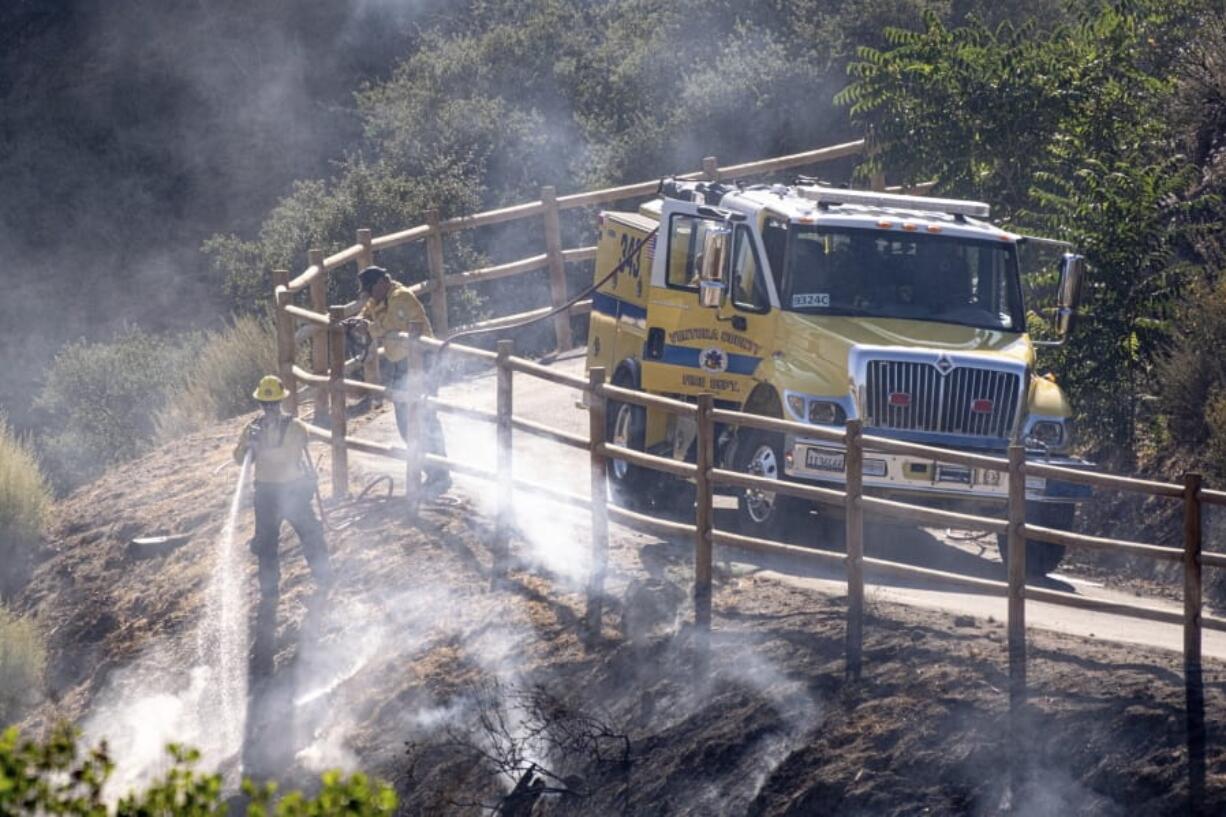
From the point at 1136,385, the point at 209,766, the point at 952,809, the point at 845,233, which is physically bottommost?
the point at 209,766

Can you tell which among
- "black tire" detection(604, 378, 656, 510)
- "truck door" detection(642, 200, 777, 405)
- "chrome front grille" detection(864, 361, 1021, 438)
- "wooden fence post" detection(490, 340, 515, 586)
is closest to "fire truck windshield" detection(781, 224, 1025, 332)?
"truck door" detection(642, 200, 777, 405)

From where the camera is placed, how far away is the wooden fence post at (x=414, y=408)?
39.0ft

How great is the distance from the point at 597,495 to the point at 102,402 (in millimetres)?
12037

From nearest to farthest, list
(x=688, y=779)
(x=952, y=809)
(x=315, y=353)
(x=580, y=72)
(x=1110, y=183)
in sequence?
→ (x=952, y=809) < (x=688, y=779) < (x=1110, y=183) < (x=315, y=353) < (x=580, y=72)

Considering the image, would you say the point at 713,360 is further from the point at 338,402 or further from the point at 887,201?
the point at 338,402

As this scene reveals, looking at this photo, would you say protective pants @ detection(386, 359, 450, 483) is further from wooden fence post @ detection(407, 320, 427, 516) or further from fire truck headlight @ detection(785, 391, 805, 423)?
fire truck headlight @ detection(785, 391, 805, 423)

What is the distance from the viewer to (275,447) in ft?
37.6

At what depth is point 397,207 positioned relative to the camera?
2055 centimetres

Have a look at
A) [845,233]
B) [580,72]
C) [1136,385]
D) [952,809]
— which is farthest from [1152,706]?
[580,72]

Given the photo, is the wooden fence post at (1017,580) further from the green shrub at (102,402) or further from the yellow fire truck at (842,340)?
the green shrub at (102,402)

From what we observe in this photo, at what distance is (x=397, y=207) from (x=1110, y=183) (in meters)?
9.93

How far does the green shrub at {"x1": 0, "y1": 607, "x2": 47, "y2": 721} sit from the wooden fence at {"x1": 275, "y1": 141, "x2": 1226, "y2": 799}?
2.55m

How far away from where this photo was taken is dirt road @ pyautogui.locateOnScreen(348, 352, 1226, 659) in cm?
951

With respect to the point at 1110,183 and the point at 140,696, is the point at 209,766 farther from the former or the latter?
the point at 1110,183
